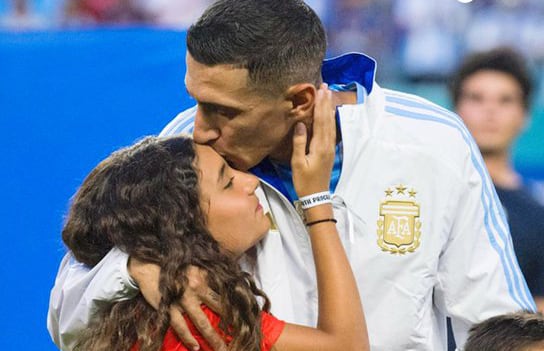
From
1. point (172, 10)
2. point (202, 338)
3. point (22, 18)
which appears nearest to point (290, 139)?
point (202, 338)

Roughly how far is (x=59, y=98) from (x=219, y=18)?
213cm

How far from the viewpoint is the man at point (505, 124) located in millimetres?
4516

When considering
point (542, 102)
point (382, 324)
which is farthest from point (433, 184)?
point (542, 102)

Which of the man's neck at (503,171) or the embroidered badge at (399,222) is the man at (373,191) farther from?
the man's neck at (503,171)

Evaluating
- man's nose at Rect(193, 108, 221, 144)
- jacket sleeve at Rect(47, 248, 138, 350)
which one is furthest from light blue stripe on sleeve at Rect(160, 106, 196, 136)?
jacket sleeve at Rect(47, 248, 138, 350)

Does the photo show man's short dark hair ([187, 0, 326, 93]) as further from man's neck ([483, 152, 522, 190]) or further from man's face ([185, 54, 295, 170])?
man's neck ([483, 152, 522, 190])

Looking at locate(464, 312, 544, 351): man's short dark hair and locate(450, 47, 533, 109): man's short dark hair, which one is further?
locate(450, 47, 533, 109): man's short dark hair

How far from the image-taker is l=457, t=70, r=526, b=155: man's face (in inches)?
181

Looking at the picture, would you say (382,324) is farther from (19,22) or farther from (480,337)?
(19,22)

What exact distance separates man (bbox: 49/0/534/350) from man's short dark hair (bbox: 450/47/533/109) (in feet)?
6.26

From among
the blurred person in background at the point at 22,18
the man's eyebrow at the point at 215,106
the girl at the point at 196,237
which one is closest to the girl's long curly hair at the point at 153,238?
the girl at the point at 196,237

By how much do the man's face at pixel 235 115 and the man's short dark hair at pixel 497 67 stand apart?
7.12 ft

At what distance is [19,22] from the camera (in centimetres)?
502

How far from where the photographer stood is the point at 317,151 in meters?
2.55
